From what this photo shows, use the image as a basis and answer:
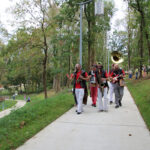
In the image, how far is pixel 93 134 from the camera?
4.75 m

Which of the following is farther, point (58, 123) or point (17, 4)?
point (17, 4)

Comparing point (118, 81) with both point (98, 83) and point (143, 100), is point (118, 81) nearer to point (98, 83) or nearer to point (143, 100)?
point (98, 83)

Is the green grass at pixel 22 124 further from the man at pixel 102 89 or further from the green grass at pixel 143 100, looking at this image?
the green grass at pixel 143 100

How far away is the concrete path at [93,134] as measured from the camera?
404 cm

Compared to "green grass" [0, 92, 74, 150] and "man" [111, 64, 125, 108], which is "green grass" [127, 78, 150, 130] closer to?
"man" [111, 64, 125, 108]

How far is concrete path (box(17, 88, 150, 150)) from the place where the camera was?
159 inches

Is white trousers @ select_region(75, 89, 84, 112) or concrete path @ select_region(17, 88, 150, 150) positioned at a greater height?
white trousers @ select_region(75, 89, 84, 112)

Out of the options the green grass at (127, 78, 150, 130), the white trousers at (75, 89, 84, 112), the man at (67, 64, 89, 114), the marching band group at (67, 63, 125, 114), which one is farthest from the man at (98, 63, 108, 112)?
the green grass at (127, 78, 150, 130)

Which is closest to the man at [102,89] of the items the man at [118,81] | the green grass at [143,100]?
the man at [118,81]

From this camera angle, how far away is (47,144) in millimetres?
4141

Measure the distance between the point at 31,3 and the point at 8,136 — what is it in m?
11.4

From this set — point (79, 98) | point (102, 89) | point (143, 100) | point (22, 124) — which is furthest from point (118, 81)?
point (22, 124)

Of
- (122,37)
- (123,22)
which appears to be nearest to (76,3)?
(123,22)

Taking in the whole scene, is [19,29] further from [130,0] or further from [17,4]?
[130,0]
